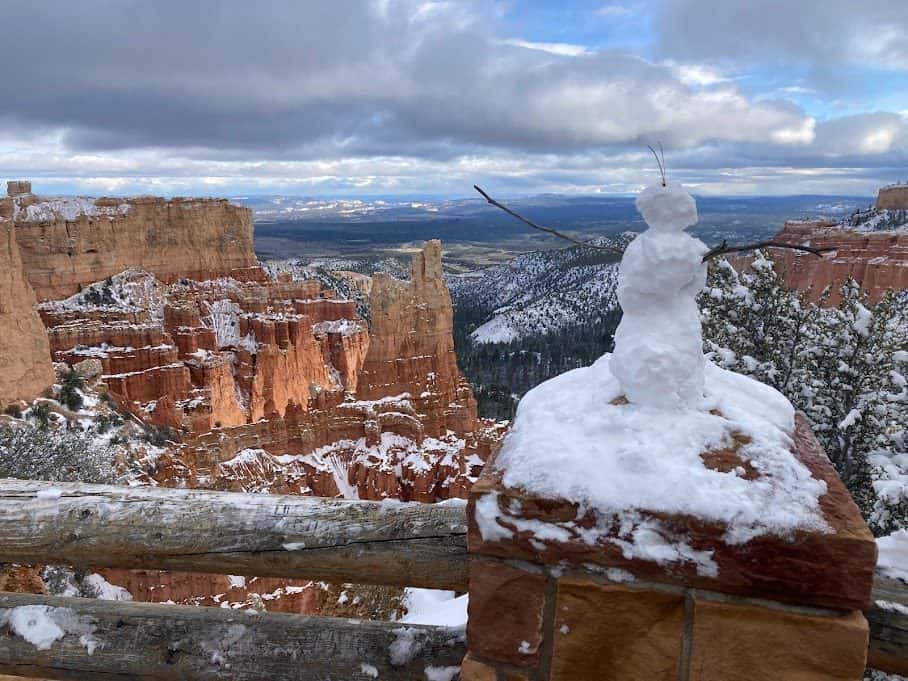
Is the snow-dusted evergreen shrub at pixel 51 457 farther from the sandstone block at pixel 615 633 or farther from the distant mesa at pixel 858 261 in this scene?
the distant mesa at pixel 858 261

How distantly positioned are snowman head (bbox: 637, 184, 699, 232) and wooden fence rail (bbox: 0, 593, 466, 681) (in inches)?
57.2

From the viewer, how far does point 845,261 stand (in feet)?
156

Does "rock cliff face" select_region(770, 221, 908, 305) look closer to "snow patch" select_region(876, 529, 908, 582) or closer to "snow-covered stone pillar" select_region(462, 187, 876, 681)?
"snow patch" select_region(876, 529, 908, 582)

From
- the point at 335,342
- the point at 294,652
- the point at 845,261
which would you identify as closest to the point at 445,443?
the point at 335,342

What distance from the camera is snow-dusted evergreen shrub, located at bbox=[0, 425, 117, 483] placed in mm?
11250

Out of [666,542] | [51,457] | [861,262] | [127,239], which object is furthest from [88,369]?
[861,262]

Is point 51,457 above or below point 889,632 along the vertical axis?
below

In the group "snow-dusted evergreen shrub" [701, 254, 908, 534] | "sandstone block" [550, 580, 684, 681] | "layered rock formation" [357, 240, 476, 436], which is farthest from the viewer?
"layered rock formation" [357, 240, 476, 436]

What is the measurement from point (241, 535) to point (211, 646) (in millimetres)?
404

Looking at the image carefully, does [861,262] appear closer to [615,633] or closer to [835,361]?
[835,361]

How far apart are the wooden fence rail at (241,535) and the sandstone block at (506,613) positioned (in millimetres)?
474

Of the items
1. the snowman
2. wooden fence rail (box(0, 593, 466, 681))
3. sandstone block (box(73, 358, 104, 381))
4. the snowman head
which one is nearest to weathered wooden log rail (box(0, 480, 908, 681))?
wooden fence rail (box(0, 593, 466, 681))

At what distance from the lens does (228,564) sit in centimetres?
204

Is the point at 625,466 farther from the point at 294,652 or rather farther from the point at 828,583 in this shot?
the point at 294,652
